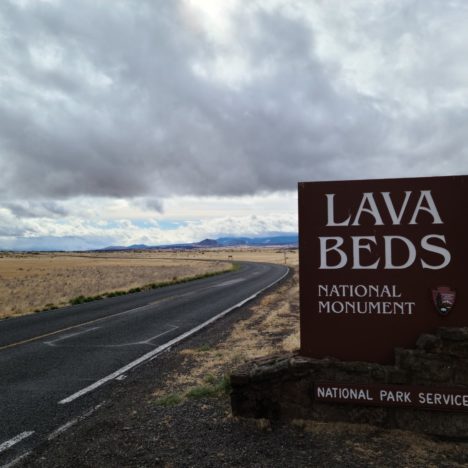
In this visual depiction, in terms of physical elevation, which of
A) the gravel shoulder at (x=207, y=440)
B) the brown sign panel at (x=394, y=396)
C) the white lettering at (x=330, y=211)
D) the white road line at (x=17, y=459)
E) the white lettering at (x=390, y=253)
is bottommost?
the white road line at (x=17, y=459)

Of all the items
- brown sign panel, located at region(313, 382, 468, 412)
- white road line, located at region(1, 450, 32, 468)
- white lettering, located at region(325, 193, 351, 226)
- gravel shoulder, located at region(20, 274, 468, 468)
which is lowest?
white road line, located at region(1, 450, 32, 468)

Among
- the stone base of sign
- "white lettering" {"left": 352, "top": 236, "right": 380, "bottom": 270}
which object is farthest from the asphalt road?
"white lettering" {"left": 352, "top": 236, "right": 380, "bottom": 270}

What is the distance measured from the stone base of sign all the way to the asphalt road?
2.35 meters

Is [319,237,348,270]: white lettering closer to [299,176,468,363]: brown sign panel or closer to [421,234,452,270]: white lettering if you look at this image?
[299,176,468,363]: brown sign panel

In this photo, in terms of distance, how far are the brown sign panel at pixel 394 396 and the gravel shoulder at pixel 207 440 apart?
29 centimetres

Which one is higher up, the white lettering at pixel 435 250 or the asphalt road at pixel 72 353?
the white lettering at pixel 435 250

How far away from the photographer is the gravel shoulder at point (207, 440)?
4.10 meters

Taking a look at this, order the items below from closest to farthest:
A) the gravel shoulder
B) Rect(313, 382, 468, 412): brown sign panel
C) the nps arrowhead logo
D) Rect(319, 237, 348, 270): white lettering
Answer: the gravel shoulder → Rect(313, 382, 468, 412): brown sign panel → the nps arrowhead logo → Rect(319, 237, 348, 270): white lettering

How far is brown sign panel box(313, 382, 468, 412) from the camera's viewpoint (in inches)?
173

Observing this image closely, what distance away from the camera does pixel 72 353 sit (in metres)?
9.02

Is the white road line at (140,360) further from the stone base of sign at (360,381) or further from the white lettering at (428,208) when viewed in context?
the white lettering at (428,208)

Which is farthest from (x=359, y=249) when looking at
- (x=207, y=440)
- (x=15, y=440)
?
(x=15, y=440)

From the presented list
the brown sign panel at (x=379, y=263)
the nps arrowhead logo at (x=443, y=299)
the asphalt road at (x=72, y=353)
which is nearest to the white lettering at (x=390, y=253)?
the brown sign panel at (x=379, y=263)

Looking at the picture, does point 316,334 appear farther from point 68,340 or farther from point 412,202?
point 68,340
